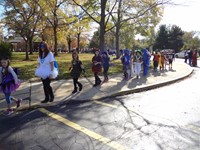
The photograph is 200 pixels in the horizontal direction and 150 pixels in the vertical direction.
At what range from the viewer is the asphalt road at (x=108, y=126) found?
455 centimetres

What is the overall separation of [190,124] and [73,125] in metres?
2.51

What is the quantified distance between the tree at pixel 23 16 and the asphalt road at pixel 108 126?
78.2ft

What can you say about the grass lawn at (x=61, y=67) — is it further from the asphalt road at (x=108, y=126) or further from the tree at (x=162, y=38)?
the tree at (x=162, y=38)

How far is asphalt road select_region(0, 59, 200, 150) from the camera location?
455cm

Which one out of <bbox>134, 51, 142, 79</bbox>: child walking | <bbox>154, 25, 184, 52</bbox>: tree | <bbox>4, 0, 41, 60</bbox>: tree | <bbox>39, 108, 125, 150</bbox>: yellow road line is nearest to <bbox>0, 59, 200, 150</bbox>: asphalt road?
<bbox>39, 108, 125, 150</bbox>: yellow road line

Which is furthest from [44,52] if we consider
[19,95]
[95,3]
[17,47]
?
[17,47]

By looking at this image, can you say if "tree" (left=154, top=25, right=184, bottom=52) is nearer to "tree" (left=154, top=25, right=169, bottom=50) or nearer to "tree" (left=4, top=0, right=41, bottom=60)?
"tree" (left=154, top=25, right=169, bottom=50)

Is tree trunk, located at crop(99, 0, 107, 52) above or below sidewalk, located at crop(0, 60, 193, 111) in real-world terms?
above

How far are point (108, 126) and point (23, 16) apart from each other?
30204 millimetres

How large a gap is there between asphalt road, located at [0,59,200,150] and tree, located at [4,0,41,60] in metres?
23.9

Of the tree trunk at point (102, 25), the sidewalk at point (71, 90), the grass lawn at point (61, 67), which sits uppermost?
the tree trunk at point (102, 25)

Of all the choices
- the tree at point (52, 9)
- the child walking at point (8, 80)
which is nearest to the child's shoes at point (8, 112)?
the child walking at point (8, 80)

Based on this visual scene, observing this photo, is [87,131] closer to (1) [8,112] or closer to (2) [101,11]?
(1) [8,112]

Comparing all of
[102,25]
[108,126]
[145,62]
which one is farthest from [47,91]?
[102,25]
